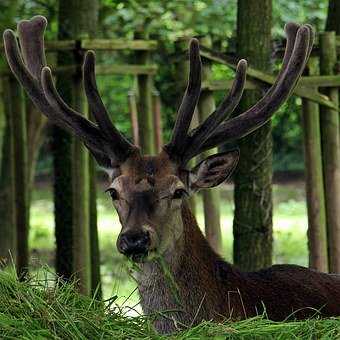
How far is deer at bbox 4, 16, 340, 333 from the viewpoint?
235 inches

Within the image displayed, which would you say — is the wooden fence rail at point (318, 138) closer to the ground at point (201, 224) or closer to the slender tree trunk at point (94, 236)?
the slender tree trunk at point (94, 236)

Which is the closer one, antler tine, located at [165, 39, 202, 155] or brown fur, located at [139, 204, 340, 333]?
brown fur, located at [139, 204, 340, 333]

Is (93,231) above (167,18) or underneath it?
underneath

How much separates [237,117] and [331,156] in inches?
87.4

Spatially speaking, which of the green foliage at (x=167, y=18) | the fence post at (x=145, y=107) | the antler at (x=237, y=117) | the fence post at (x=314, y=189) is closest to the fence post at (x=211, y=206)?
A: the fence post at (x=314, y=189)

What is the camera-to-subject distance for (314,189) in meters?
8.50

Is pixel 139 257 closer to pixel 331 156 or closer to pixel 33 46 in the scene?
pixel 33 46

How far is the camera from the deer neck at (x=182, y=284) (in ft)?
19.6

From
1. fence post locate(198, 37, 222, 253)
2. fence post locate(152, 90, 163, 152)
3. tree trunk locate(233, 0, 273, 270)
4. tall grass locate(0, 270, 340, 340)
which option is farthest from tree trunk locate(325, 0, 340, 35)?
tall grass locate(0, 270, 340, 340)

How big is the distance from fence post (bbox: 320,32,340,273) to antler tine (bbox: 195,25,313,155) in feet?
6.51

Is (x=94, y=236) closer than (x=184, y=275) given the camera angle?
No

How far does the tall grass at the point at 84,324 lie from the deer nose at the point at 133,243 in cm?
50

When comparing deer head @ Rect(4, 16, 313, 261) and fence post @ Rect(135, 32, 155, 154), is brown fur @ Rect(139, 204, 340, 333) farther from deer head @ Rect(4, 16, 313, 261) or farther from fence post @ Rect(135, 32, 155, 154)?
fence post @ Rect(135, 32, 155, 154)

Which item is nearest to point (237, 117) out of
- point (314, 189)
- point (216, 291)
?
point (216, 291)
